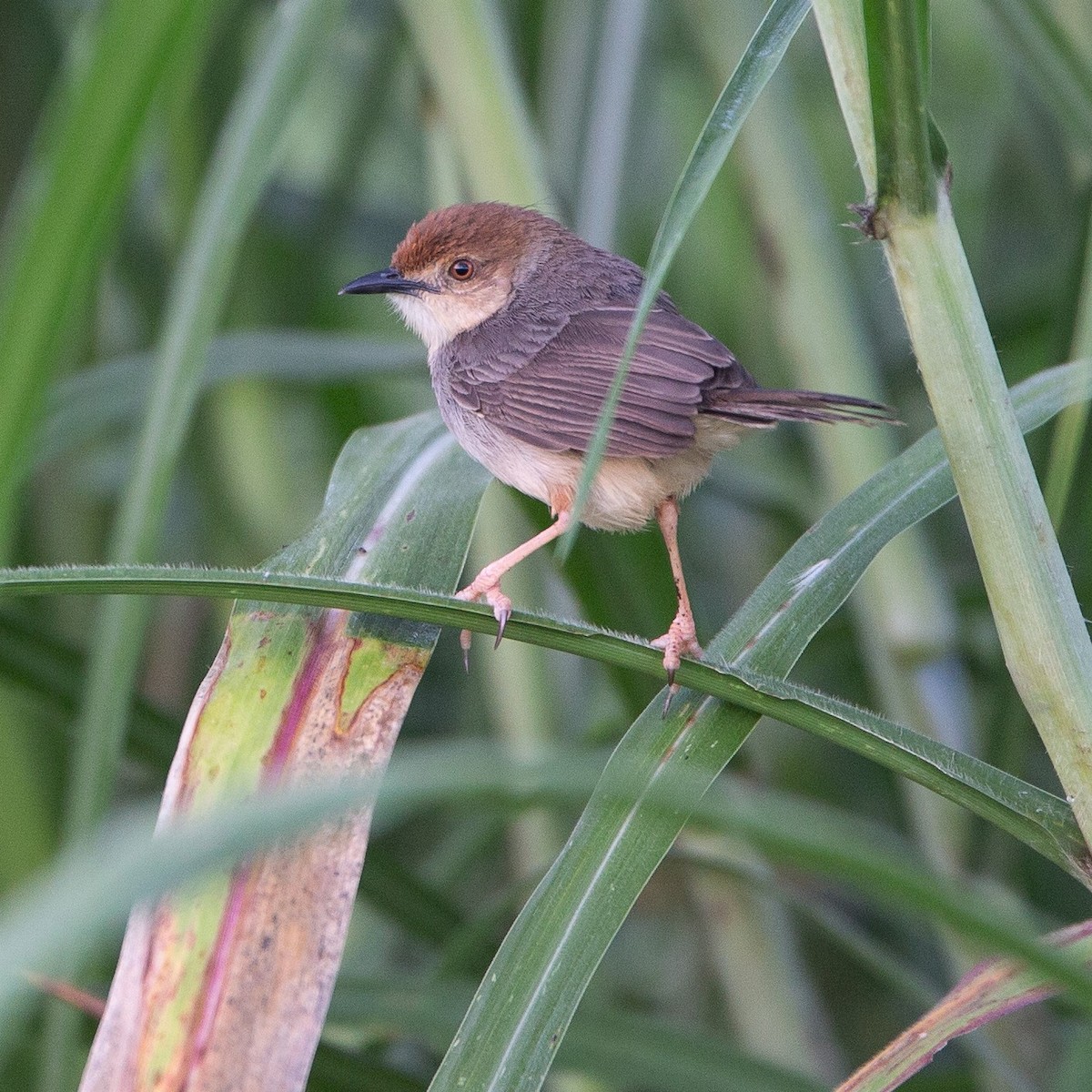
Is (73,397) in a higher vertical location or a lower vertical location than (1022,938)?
higher

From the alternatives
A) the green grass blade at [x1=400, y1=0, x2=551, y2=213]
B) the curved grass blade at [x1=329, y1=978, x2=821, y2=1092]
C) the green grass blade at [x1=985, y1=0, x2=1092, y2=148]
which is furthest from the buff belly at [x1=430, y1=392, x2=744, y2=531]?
the curved grass blade at [x1=329, y1=978, x2=821, y2=1092]

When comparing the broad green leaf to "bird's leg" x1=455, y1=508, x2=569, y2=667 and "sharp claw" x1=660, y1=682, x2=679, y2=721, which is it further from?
"bird's leg" x1=455, y1=508, x2=569, y2=667

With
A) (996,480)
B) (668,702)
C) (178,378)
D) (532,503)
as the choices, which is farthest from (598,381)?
(996,480)

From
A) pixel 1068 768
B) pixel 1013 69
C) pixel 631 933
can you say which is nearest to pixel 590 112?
pixel 1013 69

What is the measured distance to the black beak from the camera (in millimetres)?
2492

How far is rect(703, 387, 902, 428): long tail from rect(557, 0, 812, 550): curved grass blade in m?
0.70

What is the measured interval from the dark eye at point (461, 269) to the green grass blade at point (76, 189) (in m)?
1.28

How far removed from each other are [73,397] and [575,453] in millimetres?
1000

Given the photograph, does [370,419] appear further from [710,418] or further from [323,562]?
[323,562]

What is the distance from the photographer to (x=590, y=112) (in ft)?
8.46

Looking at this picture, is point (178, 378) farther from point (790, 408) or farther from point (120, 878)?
point (120, 878)

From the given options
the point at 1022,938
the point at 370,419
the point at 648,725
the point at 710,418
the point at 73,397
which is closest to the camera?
the point at 1022,938

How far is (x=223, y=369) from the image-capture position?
8.06 ft

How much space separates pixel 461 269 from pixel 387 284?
15cm
